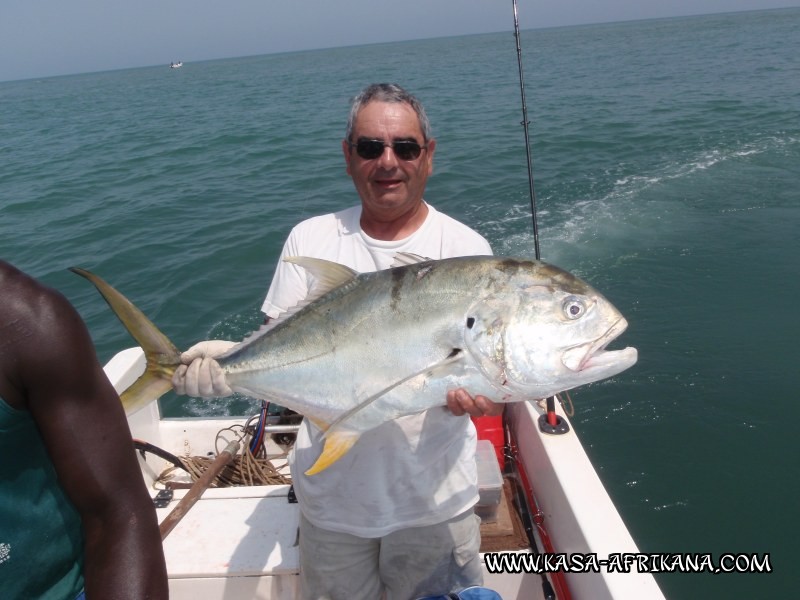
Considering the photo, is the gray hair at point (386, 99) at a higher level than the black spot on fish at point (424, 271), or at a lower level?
higher

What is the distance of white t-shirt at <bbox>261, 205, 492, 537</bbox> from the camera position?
7.25 ft

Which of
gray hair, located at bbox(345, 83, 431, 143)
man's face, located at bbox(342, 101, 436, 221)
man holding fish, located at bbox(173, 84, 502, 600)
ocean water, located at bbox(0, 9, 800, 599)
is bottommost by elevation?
ocean water, located at bbox(0, 9, 800, 599)

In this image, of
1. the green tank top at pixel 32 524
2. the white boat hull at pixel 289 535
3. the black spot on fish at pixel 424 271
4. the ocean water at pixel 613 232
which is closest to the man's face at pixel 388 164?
the black spot on fish at pixel 424 271

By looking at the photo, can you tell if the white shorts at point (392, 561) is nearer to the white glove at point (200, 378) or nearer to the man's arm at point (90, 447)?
the white glove at point (200, 378)

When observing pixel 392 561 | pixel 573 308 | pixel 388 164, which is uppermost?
pixel 388 164

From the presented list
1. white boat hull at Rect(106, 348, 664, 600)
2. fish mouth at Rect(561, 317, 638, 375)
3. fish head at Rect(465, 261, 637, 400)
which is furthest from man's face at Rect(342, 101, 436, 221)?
white boat hull at Rect(106, 348, 664, 600)

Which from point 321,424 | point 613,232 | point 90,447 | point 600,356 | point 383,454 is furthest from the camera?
point 613,232

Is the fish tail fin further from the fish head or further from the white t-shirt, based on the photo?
the fish head

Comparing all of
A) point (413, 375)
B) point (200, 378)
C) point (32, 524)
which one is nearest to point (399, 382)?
point (413, 375)

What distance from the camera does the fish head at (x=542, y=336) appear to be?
1.86 m

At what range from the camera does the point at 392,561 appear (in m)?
2.38

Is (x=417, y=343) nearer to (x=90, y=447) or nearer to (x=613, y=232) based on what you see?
(x=90, y=447)

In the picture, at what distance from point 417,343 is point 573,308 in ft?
1.71

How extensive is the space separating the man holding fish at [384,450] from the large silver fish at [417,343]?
0.17 m
